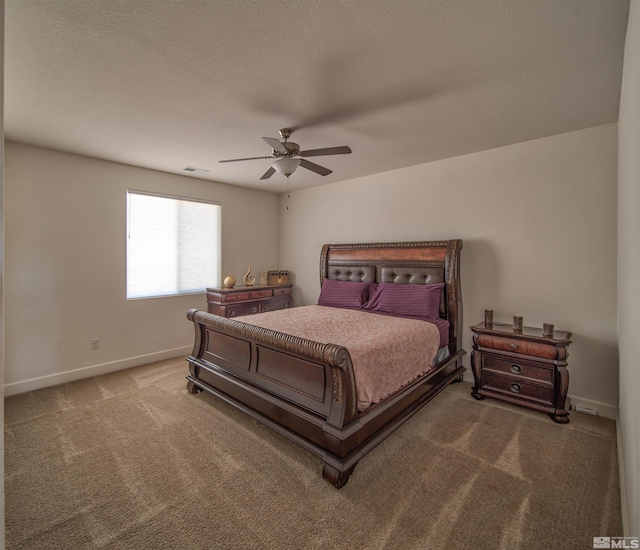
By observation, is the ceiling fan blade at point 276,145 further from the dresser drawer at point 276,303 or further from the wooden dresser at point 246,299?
the dresser drawer at point 276,303

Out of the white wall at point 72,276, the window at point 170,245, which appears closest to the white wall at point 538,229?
the window at point 170,245

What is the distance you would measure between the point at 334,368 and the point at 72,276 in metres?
3.47

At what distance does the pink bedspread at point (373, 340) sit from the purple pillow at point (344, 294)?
0.45m

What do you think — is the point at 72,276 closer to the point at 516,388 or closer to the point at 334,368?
the point at 334,368

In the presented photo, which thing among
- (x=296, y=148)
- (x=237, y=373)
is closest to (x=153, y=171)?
(x=296, y=148)

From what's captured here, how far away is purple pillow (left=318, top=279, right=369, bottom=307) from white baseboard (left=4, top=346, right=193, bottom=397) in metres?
2.26

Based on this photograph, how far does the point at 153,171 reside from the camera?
435 centimetres

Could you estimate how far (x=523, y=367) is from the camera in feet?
9.82

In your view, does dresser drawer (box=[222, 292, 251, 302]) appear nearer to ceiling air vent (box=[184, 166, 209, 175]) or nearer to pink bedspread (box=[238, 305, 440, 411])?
pink bedspread (box=[238, 305, 440, 411])

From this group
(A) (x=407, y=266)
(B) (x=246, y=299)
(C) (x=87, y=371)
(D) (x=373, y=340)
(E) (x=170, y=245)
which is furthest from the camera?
(B) (x=246, y=299)

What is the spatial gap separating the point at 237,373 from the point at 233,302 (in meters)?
1.92

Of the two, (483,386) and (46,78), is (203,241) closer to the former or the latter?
(46,78)

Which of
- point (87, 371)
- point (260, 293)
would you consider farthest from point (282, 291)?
point (87, 371)

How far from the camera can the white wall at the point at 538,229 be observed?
115 inches
